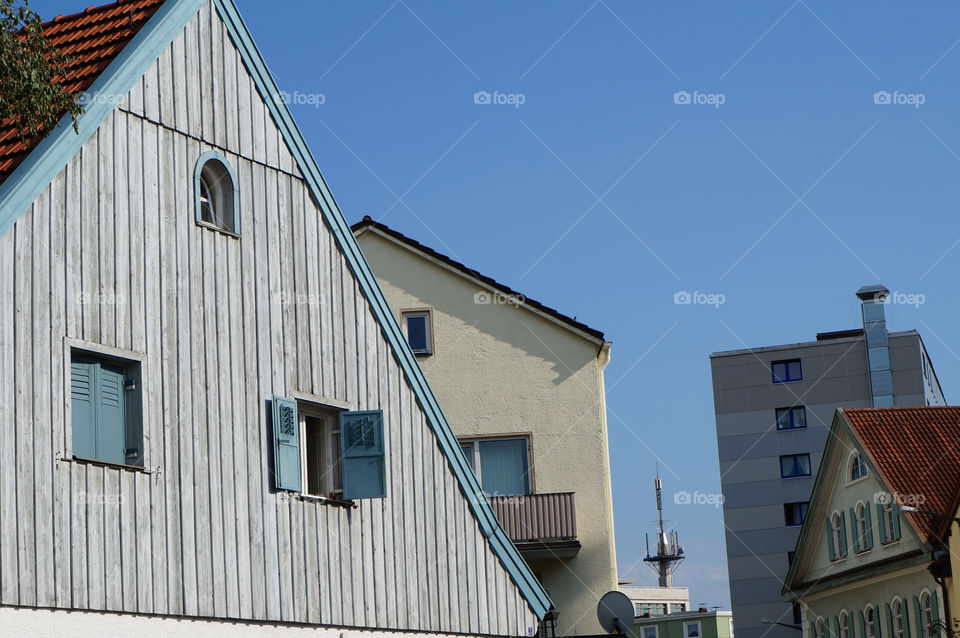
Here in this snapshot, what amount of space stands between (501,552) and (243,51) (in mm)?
7186

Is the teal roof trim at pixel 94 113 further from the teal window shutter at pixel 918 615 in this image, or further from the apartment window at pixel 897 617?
the apartment window at pixel 897 617

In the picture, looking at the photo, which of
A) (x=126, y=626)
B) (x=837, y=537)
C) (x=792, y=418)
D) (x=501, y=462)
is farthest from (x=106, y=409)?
(x=792, y=418)

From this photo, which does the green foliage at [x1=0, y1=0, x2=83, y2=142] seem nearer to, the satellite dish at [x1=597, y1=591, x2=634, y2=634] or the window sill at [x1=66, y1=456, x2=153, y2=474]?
the window sill at [x1=66, y1=456, x2=153, y2=474]

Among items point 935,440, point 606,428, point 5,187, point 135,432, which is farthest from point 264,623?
point 935,440

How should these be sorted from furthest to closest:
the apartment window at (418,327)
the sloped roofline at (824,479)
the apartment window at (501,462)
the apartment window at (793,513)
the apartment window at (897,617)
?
the apartment window at (793,513)
the apartment window at (897,617)
the sloped roofline at (824,479)
the apartment window at (418,327)
the apartment window at (501,462)

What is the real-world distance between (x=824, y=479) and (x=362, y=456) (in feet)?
101

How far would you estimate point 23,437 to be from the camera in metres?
11.2

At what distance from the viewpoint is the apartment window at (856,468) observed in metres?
40.6

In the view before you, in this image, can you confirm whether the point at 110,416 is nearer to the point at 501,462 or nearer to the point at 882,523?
the point at 501,462

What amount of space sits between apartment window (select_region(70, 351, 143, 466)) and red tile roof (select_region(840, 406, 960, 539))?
26678 mm

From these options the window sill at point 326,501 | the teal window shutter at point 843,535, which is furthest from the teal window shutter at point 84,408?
the teal window shutter at point 843,535

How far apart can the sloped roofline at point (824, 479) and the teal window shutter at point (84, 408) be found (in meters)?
27.8

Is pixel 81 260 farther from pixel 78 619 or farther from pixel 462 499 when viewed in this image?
pixel 462 499

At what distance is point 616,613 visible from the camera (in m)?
18.4
